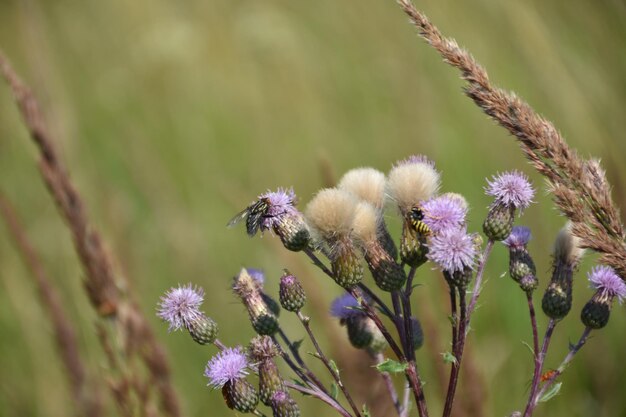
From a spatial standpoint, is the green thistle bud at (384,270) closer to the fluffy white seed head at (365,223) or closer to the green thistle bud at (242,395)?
the fluffy white seed head at (365,223)

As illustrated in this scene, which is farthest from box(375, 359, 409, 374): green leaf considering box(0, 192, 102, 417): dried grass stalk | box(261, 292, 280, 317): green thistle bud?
box(0, 192, 102, 417): dried grass stalk

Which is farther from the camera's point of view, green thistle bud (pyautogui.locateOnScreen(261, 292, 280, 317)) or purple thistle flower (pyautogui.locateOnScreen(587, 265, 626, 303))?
green thistle bud (pyautogui.locateOnScreen(261, 292, 280, 317))

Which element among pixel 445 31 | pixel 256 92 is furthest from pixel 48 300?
pixel 256 92

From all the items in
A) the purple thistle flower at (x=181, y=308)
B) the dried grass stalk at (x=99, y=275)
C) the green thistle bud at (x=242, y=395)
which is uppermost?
the dried grass stalk at (x=99, y=275)

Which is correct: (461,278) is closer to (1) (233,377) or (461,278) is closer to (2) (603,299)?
(2) (603,299)

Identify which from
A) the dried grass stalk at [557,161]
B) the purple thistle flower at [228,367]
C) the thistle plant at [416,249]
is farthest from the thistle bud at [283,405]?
the dried grass stalk at [557,161]

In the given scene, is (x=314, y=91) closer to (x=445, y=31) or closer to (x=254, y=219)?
(x=445, y=31)

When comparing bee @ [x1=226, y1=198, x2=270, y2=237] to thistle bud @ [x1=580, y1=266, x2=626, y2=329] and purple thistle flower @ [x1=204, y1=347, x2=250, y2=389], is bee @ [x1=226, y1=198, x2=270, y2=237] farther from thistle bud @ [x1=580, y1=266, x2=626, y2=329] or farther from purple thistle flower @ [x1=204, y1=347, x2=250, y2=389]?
thistle bud @ [x1=580, y1=266, x2=626, y2=329]

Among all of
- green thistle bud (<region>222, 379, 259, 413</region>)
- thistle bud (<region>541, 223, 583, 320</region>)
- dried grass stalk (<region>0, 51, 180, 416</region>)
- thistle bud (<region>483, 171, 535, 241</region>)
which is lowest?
thistle bud (<region>541, 223, 583, 320</region>)
